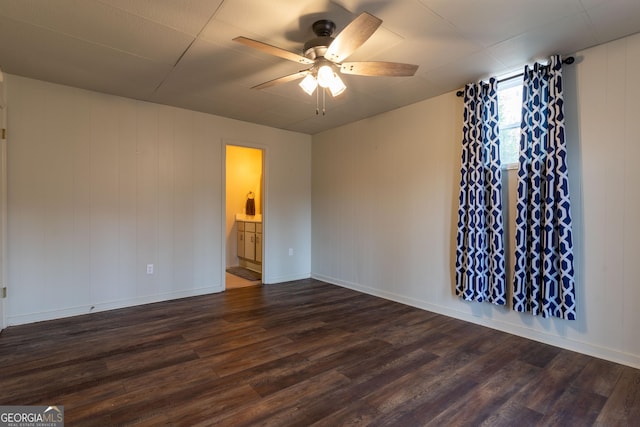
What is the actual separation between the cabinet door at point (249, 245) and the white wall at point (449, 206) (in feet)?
3.79

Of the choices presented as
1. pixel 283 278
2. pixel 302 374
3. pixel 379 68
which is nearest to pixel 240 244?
pixel 283 278

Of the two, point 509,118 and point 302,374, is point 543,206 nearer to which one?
point 509,118

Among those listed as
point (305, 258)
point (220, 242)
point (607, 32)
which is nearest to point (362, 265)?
point (305, 258)

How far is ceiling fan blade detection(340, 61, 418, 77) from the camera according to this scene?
2.21 m

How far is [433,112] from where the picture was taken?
3619 millimetres

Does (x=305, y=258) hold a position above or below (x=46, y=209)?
below

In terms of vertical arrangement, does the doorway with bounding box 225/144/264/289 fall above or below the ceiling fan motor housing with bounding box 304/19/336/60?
below

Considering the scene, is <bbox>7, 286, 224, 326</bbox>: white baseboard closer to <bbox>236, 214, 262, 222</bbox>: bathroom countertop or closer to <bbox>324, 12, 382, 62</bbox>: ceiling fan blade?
<bbox>236, 214, 262, 222</bbox>: bathroom countertop

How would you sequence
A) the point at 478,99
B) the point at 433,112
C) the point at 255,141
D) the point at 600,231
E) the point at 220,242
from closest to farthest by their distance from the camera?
1. the point at 600,231
2. the point at 478,99
3. the point at 433,112
4. the point at 220,242
5. the point at 255,141

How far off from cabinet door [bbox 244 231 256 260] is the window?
4.13 m

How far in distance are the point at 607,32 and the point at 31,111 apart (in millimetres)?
5061

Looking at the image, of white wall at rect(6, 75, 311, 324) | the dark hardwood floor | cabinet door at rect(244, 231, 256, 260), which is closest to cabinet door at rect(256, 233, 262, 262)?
cabinet door at rect(244, 231, 256, 260)

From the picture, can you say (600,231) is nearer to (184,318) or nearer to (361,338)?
(361,338)

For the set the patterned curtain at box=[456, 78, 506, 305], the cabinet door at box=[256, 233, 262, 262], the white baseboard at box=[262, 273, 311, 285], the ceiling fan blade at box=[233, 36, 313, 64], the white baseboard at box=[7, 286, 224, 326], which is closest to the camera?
the ceiling fan blade at box=[233, 36, 313, 64]
